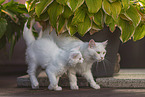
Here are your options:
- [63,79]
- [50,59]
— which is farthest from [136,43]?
[50,59]

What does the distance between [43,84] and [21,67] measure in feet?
3.78

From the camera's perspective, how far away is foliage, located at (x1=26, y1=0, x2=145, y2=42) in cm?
123

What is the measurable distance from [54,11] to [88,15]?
0.61 ft

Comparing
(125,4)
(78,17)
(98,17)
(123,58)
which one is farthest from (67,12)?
(123,58)

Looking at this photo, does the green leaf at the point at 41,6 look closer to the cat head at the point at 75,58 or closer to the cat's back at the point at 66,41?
the cat's back at the point at 66,41

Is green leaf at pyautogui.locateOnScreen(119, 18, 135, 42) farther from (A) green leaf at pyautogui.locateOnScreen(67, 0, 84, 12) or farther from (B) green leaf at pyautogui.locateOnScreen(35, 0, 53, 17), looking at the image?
(B) green leaf at pyautogui.locateOnScreen(35, 0, 53, 17)

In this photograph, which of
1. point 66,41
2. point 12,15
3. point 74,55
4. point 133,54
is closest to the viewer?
point 74,55

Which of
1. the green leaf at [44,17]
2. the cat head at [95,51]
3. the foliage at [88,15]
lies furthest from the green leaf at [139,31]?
the green leaf at [44,17]

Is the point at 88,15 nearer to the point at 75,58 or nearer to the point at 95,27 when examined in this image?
the point at 95,27

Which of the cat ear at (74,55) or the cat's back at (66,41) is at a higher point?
the cat's back at (66,41)

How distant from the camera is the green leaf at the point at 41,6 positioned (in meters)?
1.28

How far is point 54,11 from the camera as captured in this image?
4.16 feet

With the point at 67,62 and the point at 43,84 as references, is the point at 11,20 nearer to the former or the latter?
the point at 43,84

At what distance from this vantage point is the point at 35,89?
1.31 metres
